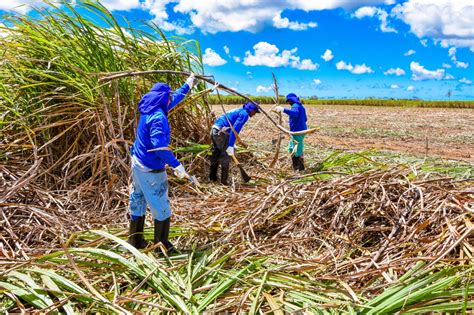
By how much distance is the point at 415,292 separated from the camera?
2275mm

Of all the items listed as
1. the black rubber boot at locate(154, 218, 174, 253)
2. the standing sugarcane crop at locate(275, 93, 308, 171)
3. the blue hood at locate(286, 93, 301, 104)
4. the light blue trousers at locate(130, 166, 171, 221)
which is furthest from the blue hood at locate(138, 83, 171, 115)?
the blue hood at locate(286, 93, 301, 104)

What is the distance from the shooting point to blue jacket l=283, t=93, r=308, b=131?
6761 millimetres

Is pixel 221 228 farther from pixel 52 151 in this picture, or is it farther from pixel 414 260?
pixel 52 151

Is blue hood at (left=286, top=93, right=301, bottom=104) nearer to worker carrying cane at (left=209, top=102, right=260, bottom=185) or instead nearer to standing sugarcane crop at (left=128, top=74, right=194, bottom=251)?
worker carrying cane at (left=209, top=102, right=260, bottom=185)

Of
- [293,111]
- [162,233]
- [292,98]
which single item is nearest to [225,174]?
[293,111]

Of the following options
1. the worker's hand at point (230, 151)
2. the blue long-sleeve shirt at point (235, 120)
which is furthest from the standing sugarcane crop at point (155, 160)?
the blue long-sleeve shirt at point (235, 120)

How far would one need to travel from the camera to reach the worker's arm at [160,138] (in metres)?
3.15

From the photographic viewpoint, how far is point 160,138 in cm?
316

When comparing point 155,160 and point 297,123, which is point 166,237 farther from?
point 297,123

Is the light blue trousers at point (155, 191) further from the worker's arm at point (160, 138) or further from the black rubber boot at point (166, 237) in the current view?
the worker's arm at point (160, 138)

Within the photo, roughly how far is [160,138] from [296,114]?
3957 millimetres

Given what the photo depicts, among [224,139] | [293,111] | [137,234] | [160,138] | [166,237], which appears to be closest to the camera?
[160,138]

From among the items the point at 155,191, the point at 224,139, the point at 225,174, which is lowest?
the point at 225,174

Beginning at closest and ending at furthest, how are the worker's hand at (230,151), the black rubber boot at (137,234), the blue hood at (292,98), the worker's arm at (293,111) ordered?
the black rubber boot at (137,234) < the worker's hand at (230,151) < the worker's arm at (293,111) < the blue hood at (292,98)
